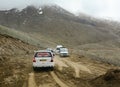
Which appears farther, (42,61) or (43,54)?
(43,54)

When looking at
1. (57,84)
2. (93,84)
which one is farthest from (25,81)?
(93,84)

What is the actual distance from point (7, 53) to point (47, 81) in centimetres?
4171

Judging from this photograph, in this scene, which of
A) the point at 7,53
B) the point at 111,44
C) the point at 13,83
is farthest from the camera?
the point at 111,44

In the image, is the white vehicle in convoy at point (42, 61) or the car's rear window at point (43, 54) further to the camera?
the car's rear window at point (43, 54)

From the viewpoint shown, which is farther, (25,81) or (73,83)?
(25,81)

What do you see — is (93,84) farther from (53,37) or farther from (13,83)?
(53,37)

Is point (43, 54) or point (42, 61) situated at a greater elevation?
point (43, 54)

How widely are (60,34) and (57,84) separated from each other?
177914 mm

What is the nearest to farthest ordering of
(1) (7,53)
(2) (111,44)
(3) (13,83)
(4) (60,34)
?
(3) (13,83) → (1) (7,53) → (2) (111,44) → (4) (60,34)

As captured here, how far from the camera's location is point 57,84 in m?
20.8

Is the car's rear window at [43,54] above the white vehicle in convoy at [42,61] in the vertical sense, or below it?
above

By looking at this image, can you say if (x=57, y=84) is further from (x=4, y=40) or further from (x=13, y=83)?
(x=4, y=40)

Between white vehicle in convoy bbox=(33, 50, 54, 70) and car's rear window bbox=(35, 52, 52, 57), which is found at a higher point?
car's rear window bbox=(35, 52, 52, 57)

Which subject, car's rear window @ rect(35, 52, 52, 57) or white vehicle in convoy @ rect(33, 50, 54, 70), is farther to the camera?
car's rear window @ rect(35, 52, 52, 57)
